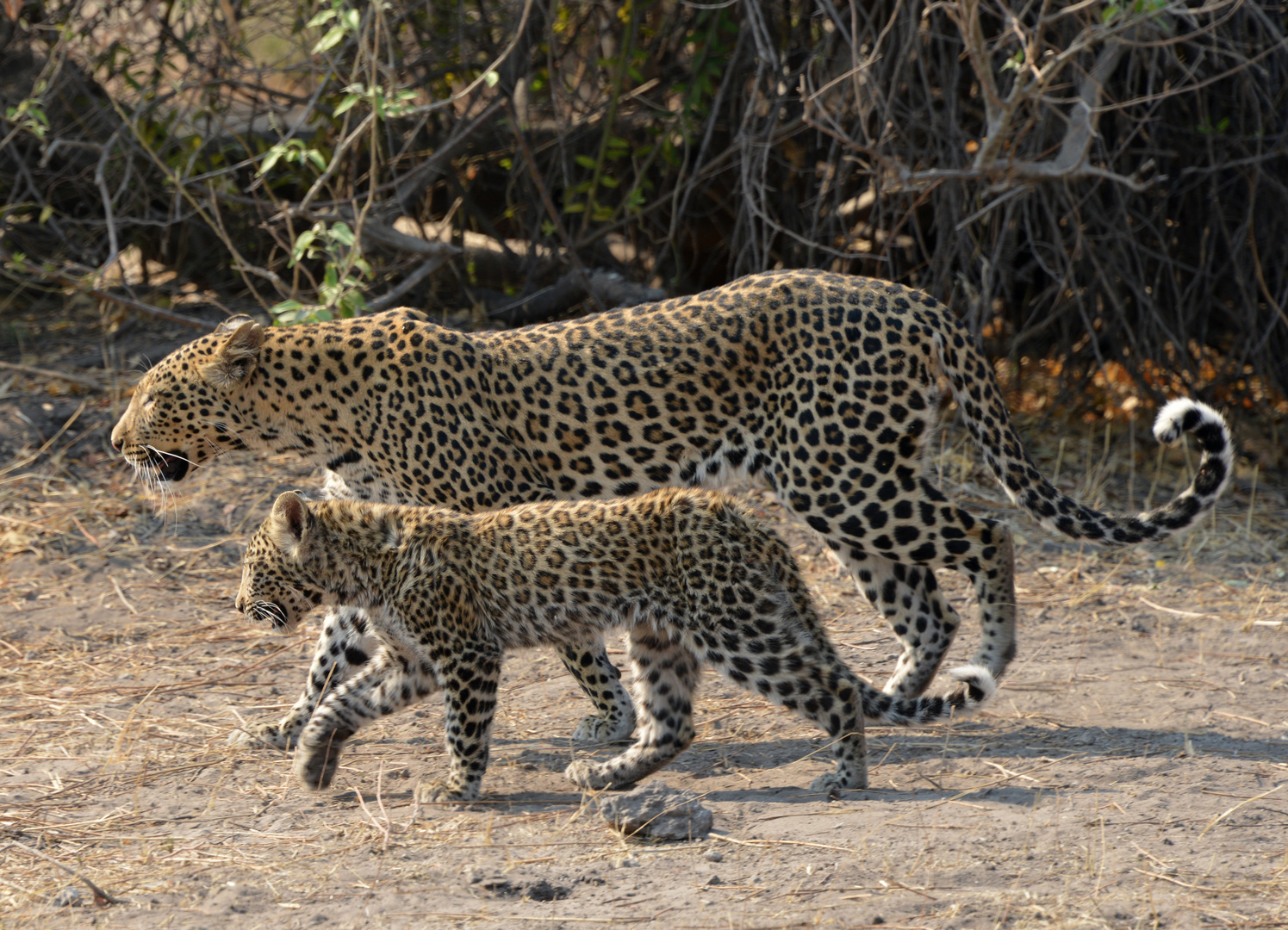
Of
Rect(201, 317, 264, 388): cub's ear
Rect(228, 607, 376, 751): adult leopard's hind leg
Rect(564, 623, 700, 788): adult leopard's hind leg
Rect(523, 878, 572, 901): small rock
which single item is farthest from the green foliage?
Rect(523, 878, 572, 901): small rock

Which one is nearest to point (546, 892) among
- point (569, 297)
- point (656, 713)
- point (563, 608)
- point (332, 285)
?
point (656, 713)

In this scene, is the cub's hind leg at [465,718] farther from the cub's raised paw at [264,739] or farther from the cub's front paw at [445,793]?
the cub's raised paw at [264,739]

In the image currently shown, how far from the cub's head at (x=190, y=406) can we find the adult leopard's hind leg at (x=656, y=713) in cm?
197

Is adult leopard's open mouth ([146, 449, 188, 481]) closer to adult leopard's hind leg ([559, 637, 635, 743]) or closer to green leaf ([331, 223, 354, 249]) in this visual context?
green leaf ([331, 223, 354, 249])

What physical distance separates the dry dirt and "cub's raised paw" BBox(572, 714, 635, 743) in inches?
2.4

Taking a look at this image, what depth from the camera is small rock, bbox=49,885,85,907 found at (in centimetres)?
398

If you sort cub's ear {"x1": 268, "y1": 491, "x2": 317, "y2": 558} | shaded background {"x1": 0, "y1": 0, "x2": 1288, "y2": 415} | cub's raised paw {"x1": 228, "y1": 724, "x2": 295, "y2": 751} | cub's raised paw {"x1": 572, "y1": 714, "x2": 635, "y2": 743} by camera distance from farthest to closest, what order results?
shaded background {"x1": 0, "y1": 0, "x2": 1288, "y2": 415} < cub's raised paw {"x1": 572, "y1": 714, "x2": 635, "y2": 743} < cub's raised paw {"x1": 228, "y1": 724, "x2": 295, "y2": 751} < cub's ear {"x1": 268, "y1": 491, "x2": 317, "y2": 558}

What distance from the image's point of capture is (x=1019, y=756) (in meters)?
5.19

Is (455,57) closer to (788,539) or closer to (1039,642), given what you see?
(788,539)

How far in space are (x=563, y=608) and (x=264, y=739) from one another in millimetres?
1319

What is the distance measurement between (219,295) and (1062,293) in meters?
5.92

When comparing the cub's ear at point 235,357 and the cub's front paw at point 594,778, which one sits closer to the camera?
the cub's front paw at point 594,778

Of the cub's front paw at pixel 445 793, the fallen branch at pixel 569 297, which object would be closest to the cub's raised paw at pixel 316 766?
the cub's front paw at pixel 445 793

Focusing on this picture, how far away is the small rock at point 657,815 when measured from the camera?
4.39 meters
